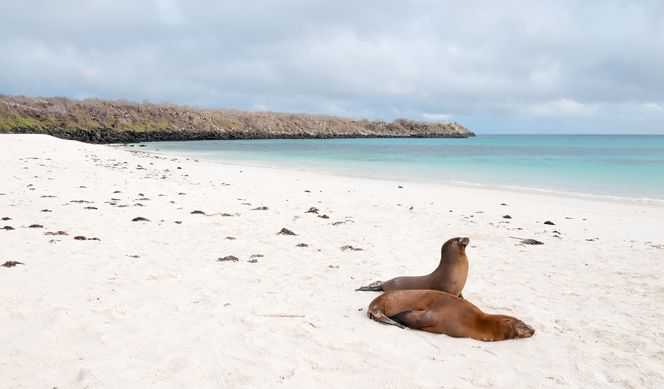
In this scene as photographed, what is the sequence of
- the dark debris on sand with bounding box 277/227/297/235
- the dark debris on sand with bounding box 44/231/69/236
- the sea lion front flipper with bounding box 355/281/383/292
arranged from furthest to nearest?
the dark debris on sand with bounding box 277/227/297/235 < the dark debris on sand with bounding box 44/231/69/236 < the sea lion front flipper with bounding box 355/281/383/292

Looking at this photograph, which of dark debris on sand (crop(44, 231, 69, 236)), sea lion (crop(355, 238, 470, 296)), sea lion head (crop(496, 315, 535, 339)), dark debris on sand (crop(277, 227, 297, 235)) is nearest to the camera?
sea lion head (crop(496, 315, 535, 339))

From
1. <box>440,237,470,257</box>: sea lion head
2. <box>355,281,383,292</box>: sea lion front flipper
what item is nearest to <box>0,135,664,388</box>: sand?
<box>355,281,383,292</box>: sea lion front flipper

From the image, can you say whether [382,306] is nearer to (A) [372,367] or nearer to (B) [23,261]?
(A) [372,367]

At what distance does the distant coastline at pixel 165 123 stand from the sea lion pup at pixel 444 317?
57645 mm

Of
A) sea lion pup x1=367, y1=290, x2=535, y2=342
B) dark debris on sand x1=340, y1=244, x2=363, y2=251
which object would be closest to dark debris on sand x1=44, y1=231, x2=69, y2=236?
dark debris on sand x1=340, y1=244, x2=363, y2=251

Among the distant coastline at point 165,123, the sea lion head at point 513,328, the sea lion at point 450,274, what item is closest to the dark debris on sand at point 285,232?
the sea lion at point 450,274

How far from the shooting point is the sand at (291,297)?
12.9 feet

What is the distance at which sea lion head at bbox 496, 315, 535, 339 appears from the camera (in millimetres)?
4695

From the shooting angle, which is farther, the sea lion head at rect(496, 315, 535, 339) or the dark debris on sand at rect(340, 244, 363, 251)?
the dark debris on sand at rect(340, 244, 363, 251)

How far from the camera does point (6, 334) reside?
4.33 m

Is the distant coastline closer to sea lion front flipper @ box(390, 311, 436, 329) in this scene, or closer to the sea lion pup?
the sea lion pup

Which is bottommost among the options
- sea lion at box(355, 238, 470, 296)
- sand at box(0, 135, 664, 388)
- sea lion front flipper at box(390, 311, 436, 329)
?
sand at box(0, 135, 664, 388)

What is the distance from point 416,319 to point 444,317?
0.25m

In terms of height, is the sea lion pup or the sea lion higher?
the sea lion
